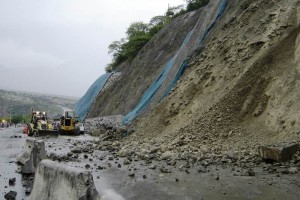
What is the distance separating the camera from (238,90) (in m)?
15.1

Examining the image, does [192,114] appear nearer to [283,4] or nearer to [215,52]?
[215,52]

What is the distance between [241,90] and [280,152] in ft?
18.0

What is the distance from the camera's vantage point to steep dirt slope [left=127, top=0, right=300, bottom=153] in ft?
42.3

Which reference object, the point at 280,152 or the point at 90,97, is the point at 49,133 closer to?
the point at 90,97

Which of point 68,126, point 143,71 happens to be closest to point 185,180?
point 68,126

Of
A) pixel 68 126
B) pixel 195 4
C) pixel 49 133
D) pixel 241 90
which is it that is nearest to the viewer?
pixel 241 90

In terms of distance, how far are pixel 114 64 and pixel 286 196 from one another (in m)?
41.7

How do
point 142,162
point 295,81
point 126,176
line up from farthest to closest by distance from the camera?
point 295,81 → point 142,162 → point 126,176

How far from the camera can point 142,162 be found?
11.7m

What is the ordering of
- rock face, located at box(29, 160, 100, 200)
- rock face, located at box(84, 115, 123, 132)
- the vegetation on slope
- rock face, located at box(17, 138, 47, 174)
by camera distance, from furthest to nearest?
the vegetation on slope < rock face, located at box(84, 115, 123, 132) < rock face, located at box(17, 138, 47, 174) < rock face, located at box(29, 160, 100, 200)

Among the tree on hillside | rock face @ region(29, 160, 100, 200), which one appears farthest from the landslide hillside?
the tree on hillside

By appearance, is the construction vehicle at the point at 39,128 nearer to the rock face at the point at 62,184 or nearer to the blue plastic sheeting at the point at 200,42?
the blue plastic sheeting at the point at 200,42

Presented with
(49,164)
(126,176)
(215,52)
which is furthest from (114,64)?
(49,164)

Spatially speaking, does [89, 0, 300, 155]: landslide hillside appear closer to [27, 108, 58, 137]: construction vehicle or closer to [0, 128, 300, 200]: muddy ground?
[0, 128, 300, 200]: muddy ground
